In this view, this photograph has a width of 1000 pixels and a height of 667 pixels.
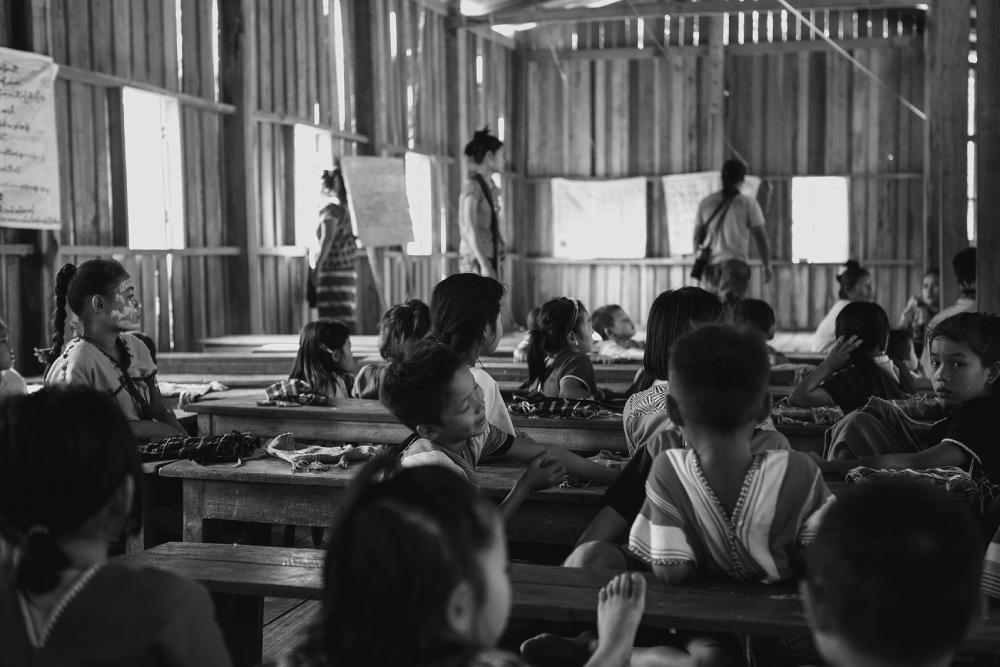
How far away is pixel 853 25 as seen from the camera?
15656 mm

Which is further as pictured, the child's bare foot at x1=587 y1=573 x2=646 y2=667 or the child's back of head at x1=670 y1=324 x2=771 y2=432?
the child's back of head at x1=670 y1=324 x2=771 y2=432

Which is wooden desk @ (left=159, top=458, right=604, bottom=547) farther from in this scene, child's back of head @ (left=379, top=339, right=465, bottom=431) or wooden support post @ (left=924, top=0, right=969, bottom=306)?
wooden support post @ (left=924, top=0, right=969, bottom=306)

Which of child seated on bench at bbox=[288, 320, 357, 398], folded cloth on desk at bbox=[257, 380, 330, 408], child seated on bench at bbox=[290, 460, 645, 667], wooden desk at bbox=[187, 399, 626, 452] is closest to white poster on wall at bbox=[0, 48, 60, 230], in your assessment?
child seated on bench at bbox=[288, 320, 357, 398]

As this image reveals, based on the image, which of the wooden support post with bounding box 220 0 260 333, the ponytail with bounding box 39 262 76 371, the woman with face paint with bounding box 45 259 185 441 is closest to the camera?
the woman with face paint with bounding box 45 259 185 441

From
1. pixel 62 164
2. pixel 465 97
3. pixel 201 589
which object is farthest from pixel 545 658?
pixel 465 97

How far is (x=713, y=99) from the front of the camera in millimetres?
15867

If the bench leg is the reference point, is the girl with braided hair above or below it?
above

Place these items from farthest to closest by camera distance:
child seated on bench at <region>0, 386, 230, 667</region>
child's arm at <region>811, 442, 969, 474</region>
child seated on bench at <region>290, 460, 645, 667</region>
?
child's arm at <region>811, 442, 969, 474</region> < child seated on bench at <region>0, 386, 230, 667</region> < child seated on bench at <region>290, 460, 645, 667</region>

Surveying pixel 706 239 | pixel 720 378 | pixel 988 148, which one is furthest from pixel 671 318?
pixel 706 239

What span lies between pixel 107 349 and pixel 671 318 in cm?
231

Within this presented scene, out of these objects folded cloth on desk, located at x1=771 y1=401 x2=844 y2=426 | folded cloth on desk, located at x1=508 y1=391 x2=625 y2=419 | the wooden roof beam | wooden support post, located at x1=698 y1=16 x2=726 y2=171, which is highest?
the wooden roof beam

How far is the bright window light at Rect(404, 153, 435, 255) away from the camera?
14203 mm

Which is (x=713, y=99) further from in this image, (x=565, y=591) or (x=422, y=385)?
(x=565, y=591)

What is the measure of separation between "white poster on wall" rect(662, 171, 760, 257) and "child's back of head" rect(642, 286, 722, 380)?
40.7 feet
